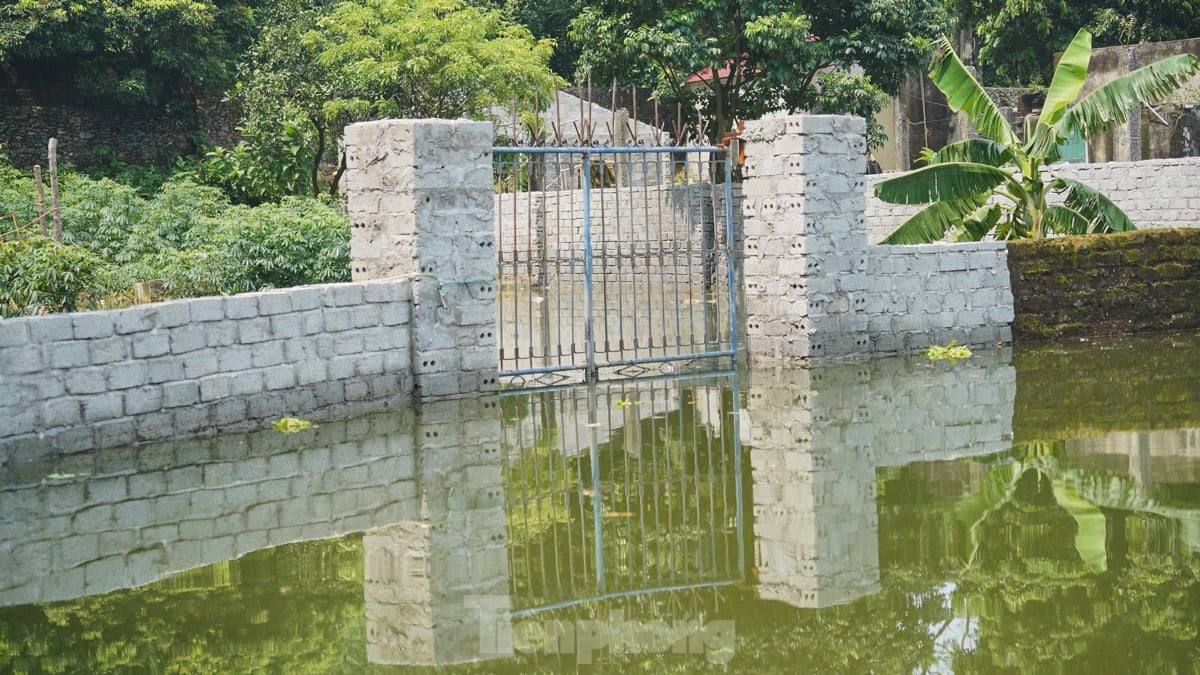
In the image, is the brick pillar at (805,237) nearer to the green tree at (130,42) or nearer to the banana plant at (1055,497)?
the banana plant at (1055,497)

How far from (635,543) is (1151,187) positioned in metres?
16.1

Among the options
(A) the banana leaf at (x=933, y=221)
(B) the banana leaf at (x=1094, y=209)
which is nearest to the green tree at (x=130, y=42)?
(A) the banana leaf at (x=933, y=221)

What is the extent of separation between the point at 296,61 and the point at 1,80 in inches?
382

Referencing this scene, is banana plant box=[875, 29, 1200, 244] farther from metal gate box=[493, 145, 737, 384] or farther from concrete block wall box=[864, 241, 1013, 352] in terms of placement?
metal gate box=[493, 145, 737, 384]

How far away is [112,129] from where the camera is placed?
32844 millimetres

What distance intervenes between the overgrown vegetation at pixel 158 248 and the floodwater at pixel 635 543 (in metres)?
2.99

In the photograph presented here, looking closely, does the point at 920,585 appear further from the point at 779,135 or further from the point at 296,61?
the point at 296,61

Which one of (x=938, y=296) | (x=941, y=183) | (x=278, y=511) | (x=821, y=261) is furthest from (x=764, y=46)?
(x=278, y=511)

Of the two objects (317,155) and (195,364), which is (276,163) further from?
(195,364)

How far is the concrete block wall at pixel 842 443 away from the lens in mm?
6480

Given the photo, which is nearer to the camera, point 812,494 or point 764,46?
point 812,494

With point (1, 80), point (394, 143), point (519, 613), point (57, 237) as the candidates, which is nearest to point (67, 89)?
point (1, 80)

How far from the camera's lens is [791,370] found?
41.0 feet

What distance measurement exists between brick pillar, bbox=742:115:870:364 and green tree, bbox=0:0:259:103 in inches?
858
